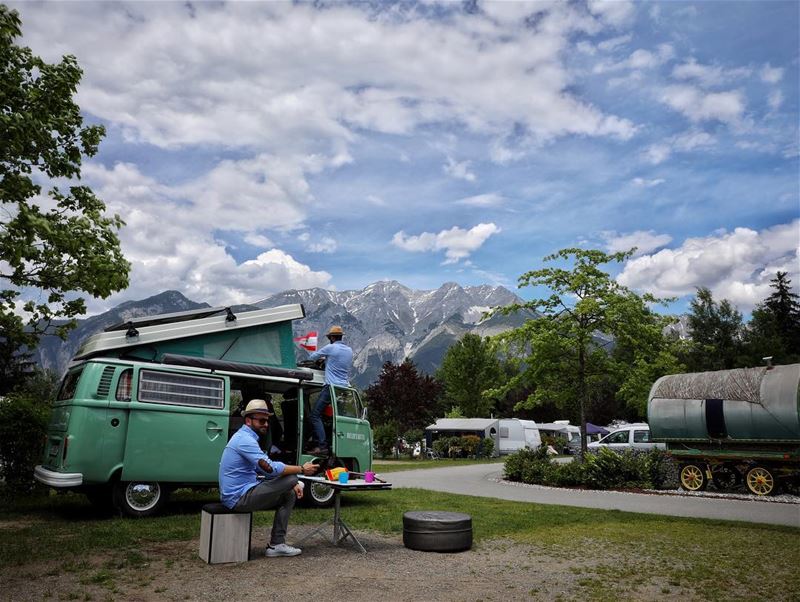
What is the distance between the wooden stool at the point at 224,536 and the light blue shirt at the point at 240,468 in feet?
0.47

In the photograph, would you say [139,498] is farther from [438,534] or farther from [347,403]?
[438,534]

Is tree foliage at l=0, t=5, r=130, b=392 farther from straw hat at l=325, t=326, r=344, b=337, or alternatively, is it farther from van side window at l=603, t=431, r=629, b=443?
van side window at l=603, t=431, r=629, b=443

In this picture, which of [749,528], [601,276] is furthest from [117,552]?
[601,276]

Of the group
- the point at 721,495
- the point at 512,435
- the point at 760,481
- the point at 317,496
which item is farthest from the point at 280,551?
the point at 512,435

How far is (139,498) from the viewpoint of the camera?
9609mm

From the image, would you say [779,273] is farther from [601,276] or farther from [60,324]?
[60,324]

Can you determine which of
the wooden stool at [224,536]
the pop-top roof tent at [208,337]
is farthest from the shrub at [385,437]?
the wooden stool at [224,536]

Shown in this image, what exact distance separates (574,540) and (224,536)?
16.0ft

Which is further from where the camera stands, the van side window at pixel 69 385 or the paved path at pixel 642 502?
the paved path at pixel 642 502

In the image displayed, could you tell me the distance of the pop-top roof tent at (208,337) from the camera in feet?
32.8

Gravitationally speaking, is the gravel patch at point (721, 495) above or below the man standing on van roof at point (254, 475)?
below

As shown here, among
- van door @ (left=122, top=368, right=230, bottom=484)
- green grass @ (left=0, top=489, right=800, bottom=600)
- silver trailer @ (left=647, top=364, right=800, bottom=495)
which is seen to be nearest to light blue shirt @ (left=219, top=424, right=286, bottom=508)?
green grass @ (left=0, top=489, right=800, bottom=600)

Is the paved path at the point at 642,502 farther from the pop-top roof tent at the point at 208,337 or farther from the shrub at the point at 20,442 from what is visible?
the shrub at the point at 20,442

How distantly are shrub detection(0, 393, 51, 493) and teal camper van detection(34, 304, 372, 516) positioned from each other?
1.85 metres
